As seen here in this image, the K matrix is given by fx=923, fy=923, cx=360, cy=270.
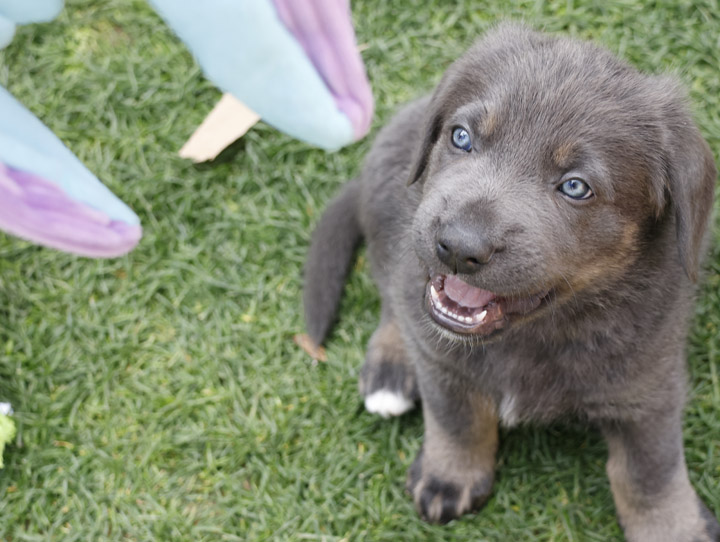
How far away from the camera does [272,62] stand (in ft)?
6.50

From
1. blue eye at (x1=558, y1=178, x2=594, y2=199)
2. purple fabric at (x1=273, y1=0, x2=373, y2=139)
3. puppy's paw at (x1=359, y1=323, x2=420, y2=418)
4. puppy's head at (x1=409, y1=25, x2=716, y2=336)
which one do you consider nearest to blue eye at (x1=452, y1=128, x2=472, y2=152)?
puppy's head at (x1=409, y1=25, x2=716, y2=336)

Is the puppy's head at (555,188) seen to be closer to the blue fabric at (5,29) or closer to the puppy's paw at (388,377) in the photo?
the puppy's paw at (388,377)

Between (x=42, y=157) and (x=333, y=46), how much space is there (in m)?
0.77

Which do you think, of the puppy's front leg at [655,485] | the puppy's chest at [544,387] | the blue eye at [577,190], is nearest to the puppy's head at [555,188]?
the blue eye at [577,190]

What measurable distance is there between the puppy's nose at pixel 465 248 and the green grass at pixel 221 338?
1.29 metres

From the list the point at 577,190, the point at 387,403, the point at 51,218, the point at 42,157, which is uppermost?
the point at 42,157

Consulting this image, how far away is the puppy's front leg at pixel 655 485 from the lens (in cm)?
293

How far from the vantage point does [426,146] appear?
2.76m

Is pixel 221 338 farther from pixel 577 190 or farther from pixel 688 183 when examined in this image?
pixel 688 183

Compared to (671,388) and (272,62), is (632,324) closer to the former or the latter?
(671,388)

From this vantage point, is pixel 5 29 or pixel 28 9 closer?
pixel 28 9

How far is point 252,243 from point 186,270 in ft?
0.97

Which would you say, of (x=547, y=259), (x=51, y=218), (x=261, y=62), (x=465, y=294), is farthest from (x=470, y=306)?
(x=51, y=218)

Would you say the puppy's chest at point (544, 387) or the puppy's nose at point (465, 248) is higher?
the puppy's nose at point (465, 248)
